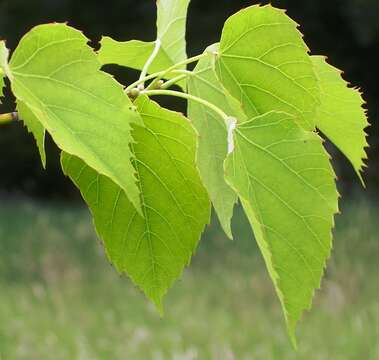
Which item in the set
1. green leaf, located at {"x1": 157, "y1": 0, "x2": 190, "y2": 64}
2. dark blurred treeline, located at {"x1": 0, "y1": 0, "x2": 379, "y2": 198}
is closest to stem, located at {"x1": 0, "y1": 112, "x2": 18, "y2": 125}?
green leaf, located at {"x1": 157, "y1": 0, "x2": 190, "y2": 64}

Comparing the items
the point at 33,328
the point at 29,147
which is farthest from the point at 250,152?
the point at 29,147

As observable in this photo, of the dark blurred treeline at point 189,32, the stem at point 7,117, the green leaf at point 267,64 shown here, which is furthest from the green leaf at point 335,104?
the dark blurred treeline at point 189,32

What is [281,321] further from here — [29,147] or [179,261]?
[29,147]

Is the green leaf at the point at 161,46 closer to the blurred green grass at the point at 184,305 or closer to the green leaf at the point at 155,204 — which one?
the green leaf at the point at 155,204

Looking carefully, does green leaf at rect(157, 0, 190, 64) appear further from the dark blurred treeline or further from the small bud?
the dark blurred treeline

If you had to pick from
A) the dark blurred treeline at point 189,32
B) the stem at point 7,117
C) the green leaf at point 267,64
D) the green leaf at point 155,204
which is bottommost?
the dark blurred treeline at point 189,32

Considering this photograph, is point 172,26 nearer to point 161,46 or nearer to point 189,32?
point 161,46

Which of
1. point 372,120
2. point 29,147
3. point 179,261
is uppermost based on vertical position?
point 179,261
